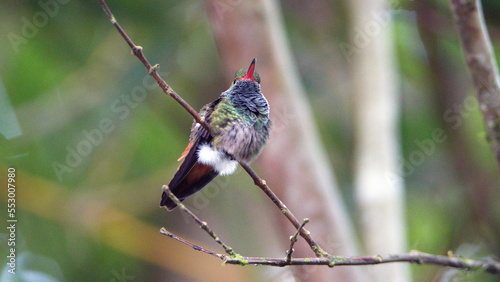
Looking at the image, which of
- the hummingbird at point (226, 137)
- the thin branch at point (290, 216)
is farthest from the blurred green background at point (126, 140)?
the thin branch at point (290, 216)

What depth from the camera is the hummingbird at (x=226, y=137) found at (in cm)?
301

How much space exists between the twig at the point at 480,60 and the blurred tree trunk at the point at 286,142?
243 cm

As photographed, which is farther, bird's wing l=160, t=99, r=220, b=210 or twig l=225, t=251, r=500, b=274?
bird's wing l=160, t=99, r=220, b=210

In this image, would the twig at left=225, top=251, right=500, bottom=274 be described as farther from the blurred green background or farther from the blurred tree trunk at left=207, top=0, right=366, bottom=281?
the blurred green background

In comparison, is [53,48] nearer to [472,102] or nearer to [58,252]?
[58,252]

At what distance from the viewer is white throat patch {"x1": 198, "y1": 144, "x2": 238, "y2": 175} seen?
9.81 ft

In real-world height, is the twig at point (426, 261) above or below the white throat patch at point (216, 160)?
below

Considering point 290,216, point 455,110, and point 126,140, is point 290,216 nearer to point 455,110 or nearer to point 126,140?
point 455,110

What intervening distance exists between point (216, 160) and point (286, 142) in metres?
2.06
